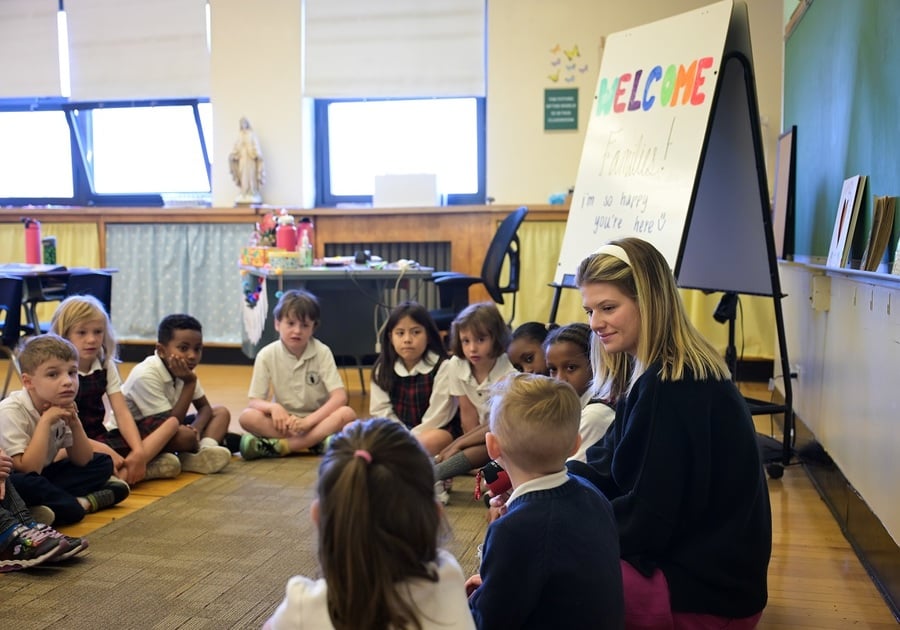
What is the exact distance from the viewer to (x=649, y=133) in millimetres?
3367

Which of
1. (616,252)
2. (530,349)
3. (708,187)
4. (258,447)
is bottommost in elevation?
(258,447)

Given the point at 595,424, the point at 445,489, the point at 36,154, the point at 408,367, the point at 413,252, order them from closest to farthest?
the point at 595,424, the point at 445,489, the point at 408,367, the point at 413,252, the point at 36,154

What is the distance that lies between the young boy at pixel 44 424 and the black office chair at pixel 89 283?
1.62 metres

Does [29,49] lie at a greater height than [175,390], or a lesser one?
greater

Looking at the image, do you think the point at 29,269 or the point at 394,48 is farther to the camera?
the point at 394,48

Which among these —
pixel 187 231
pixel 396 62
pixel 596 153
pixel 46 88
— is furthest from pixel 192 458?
pixel 46 88

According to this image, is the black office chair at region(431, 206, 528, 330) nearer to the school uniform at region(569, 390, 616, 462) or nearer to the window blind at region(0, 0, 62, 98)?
the school uniform at region(569, 390, 616, 462)

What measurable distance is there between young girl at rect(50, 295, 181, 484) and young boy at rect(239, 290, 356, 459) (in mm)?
407

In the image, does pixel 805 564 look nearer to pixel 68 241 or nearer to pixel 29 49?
pixel 68 241

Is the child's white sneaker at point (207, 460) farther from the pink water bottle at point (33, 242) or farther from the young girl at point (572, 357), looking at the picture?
the pink water bottle at point (33, 242)

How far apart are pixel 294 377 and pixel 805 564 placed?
2.08 meters

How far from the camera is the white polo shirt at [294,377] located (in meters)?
→ 3.61

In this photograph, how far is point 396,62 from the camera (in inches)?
230

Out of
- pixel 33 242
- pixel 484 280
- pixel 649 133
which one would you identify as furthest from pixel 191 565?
pixel 33 242
